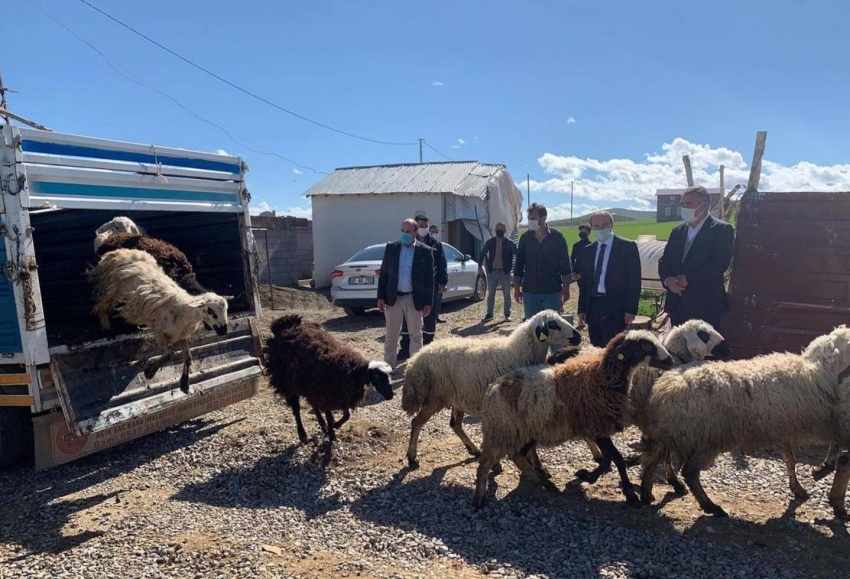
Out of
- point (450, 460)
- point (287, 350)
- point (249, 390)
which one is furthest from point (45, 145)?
point (450, 460)

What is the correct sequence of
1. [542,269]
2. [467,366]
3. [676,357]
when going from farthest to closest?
[542,269]
[467,366]
[676,357]

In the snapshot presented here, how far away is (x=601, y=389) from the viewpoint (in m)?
4.69

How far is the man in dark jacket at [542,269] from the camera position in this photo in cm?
784

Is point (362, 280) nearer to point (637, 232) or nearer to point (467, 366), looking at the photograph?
point (467, 366)

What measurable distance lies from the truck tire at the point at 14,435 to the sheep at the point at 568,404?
4.56m

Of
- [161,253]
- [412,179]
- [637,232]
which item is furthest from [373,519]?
[637,232]

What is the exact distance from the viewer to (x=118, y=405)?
18.6ft

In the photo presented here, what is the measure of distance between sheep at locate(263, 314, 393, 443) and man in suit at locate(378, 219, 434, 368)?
77.6 inches

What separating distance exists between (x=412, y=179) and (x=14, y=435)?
55.8 ft

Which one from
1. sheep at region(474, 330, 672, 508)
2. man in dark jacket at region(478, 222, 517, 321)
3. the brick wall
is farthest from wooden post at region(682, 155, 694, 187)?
the brick wall

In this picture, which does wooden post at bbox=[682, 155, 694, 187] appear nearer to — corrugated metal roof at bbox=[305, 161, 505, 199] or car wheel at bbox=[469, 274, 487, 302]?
car wheel at bbox=[469, 274, 487, 302]

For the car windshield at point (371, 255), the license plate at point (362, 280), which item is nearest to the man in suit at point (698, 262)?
the license plate at point (362, 280)

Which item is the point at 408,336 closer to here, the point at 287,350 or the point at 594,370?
the point at 287,350

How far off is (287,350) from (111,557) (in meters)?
2.68
